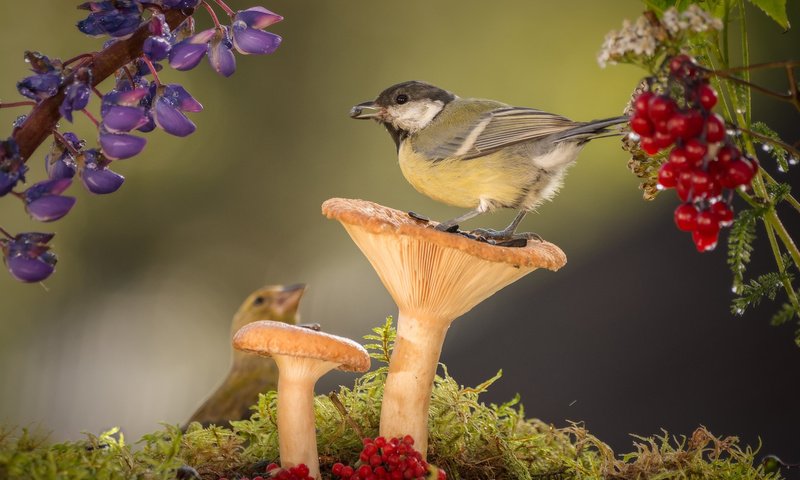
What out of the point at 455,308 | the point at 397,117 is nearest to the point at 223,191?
the point at 397,117

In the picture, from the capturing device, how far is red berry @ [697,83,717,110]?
112 cm

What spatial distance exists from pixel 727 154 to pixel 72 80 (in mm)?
938

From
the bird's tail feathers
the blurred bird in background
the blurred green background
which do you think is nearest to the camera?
the bird's tail feathers

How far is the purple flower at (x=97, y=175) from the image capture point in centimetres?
131

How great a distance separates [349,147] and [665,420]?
2.03 meters

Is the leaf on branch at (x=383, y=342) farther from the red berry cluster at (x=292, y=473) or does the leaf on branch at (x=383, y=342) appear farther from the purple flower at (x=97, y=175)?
the purple flower at (x=97, y=175)

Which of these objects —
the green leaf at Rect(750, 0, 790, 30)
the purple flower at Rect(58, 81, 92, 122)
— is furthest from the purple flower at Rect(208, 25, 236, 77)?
the green leaf at Rect(750, 0, 790, 30)

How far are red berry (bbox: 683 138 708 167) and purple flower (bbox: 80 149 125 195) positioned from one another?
0.83 m

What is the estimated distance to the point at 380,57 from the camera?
159 inches

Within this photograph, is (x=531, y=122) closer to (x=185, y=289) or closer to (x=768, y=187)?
(x=768, y=187)

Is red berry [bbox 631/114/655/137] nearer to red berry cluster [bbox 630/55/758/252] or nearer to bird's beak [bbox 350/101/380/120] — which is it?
red berry cluster [bbox 630/55/758/252]

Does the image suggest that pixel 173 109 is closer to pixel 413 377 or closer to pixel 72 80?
pixel 72 80

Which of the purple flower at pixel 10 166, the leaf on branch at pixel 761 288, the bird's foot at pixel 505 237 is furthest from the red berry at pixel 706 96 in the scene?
the purple flower at pixel 10 166

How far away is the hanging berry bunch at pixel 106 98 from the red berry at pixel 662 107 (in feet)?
2.03
